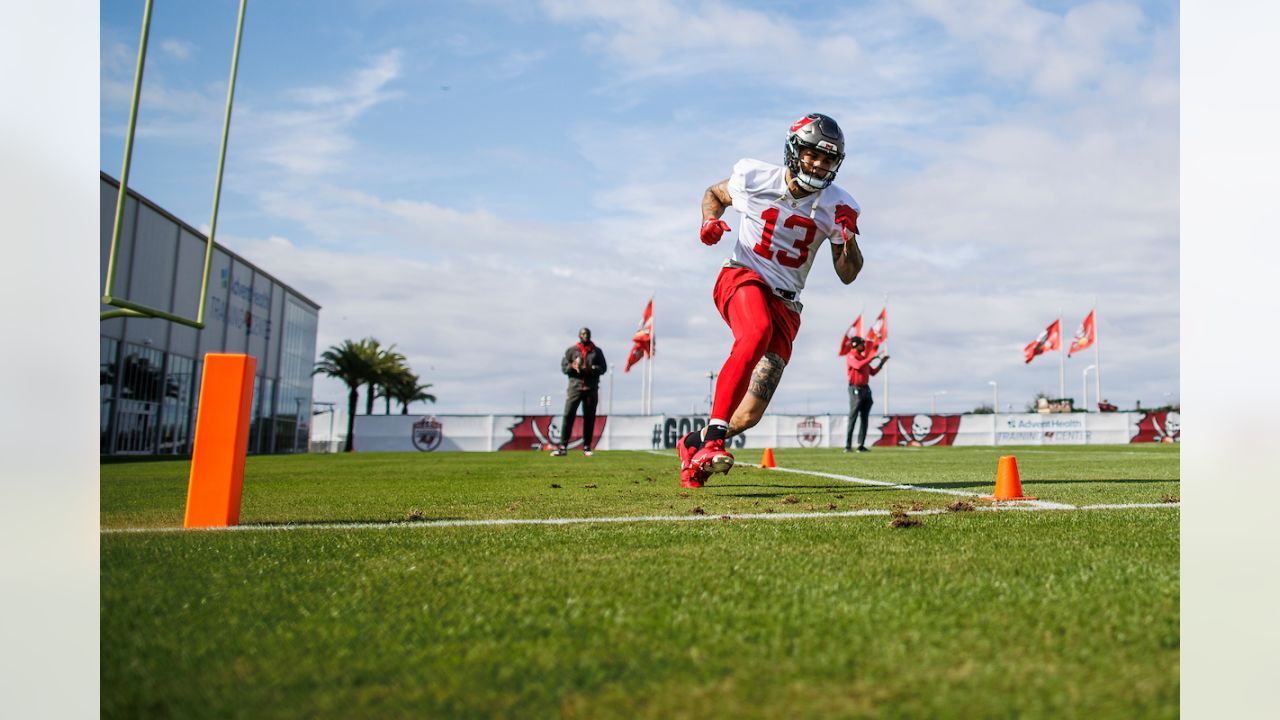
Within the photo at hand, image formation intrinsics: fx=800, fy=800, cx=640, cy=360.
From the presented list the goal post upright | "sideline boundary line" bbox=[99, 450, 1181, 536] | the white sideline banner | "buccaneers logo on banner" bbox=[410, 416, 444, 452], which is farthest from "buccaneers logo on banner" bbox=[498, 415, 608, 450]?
"sideline boundary line" bbox=[99, 450, 1181, 536]

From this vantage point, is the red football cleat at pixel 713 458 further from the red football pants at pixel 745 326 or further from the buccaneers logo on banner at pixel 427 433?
the buccaneers logo on banner at pixel 427 433

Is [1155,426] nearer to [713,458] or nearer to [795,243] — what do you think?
[795,243]

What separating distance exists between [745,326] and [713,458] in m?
0.97

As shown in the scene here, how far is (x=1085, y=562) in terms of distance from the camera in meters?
2.25

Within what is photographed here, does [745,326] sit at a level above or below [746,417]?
above

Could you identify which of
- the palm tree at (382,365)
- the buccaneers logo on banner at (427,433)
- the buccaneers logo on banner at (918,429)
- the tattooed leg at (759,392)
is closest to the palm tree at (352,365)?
the palm tree at (382,365)

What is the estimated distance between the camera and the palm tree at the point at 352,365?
175 feet

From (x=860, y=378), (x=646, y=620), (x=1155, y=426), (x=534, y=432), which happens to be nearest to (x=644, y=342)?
(x=534, y=432)

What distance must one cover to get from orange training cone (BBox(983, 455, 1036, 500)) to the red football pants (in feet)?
5.02

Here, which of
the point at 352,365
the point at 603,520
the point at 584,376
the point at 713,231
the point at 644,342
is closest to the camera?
the point at 603,520

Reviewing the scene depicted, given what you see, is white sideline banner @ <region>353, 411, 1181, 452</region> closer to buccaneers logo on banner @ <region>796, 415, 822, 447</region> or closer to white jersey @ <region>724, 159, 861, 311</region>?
buccaneers logo on banner @ <region>796, 415, 822, 447</region>

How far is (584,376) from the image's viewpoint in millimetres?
13766

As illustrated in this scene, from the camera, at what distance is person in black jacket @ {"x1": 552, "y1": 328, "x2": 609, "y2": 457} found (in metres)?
13.7
